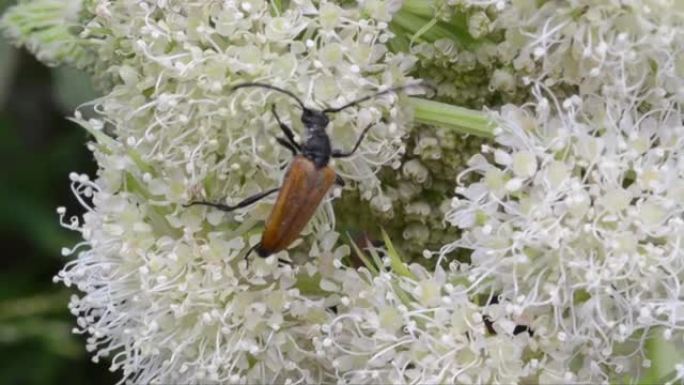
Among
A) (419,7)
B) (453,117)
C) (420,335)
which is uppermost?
(419,7)

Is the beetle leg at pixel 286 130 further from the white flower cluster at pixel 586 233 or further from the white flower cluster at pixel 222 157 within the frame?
the white flower cluster at pixel 586 233

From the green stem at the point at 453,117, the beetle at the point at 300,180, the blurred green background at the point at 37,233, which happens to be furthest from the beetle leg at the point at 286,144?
the blurred green background at the point at 37,233

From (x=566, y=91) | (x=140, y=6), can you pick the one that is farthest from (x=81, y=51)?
(x=566, y=91)

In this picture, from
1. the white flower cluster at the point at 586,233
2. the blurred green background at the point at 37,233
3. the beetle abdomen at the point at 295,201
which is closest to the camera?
the white flower cluster at the point at 586,233

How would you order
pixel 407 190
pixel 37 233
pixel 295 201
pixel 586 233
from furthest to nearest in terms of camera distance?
pixel 37 233
pixel 407 190
pixel 295 201
pixel 586 233

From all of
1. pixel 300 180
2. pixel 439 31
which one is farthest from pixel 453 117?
pixel 300 180

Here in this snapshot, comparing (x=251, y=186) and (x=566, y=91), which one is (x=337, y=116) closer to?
(x=251, y=186)

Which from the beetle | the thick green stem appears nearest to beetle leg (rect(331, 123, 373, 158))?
the beetle

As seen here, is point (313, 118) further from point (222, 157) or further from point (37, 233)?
point (37, 233)
